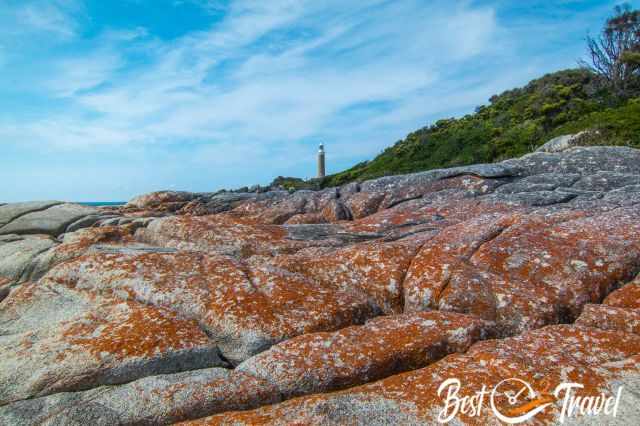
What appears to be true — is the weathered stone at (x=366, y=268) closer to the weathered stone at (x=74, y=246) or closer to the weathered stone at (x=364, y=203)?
the weathered stone at (x=364, y=203)

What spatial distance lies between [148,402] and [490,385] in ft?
17.7

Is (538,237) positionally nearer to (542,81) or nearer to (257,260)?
(257,260)

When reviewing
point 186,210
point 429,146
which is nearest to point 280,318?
point 186,210

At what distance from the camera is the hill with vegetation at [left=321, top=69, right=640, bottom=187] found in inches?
1939

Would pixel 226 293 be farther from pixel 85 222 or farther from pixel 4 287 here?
pixel 85 222

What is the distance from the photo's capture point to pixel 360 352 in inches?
291

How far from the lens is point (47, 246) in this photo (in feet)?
42.9

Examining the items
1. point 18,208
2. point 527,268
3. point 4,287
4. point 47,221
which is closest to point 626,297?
point 527,268

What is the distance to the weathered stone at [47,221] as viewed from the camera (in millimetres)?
16359

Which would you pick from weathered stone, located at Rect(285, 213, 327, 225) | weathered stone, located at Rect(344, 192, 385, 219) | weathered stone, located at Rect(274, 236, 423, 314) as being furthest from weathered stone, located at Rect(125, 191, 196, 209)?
weathered stone, located at Rect(274, 236, 423, 314)

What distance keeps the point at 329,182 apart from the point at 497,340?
57.0m

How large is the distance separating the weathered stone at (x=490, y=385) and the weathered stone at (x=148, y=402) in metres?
0.33

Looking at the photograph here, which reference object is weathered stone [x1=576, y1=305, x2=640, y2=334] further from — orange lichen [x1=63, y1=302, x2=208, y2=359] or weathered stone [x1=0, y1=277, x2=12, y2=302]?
weathered stone [x1=0, y1=277, x2=12, y2=302]

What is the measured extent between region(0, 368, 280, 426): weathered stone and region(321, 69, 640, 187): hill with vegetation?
142ft
